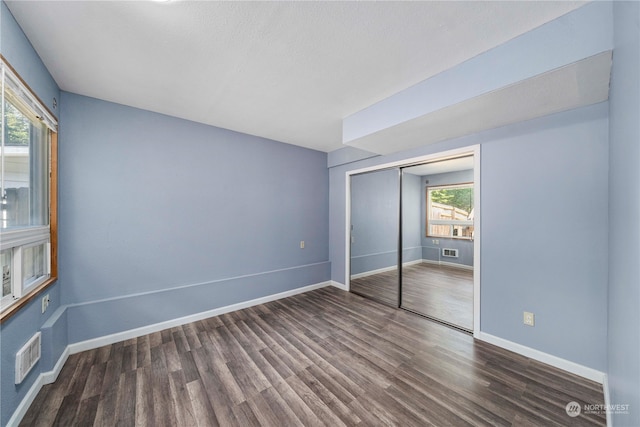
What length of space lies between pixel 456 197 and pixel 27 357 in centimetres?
464

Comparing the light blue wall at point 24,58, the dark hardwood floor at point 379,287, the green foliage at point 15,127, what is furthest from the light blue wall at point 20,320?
the dark hardwood floor at point 379,287

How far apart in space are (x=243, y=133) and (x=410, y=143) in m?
2.47

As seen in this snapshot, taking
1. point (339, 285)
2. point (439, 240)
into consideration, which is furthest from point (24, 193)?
point (439, 240)

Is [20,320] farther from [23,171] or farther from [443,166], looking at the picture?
[443,166]

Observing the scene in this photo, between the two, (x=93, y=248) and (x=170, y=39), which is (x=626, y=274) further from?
(x=93, y=248)

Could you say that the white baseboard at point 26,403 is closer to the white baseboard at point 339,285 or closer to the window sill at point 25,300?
the window sill at point 25,300

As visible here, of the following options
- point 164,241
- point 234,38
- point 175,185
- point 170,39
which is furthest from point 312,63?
point 164,241

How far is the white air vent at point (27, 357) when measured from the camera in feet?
5.01

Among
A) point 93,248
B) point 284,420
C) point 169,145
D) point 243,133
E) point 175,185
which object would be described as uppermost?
point 243,133

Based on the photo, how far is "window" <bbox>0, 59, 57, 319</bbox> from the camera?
58.2 inches

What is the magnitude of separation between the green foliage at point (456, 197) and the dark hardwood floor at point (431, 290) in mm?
899

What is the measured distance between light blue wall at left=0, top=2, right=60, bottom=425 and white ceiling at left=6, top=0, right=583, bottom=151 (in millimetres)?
91

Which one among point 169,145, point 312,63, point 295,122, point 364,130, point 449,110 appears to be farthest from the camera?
point 295,122

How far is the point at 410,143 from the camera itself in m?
3.04
